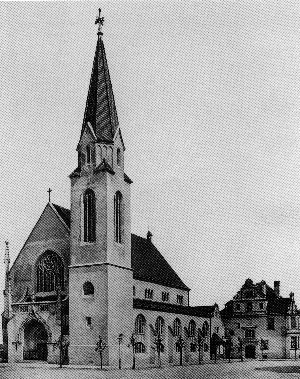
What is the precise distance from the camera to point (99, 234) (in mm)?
54219

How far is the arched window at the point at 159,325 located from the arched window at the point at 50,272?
440 inches

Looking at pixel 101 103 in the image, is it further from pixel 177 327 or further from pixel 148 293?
pixel 177 327

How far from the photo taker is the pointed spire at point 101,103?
56531 millimetres

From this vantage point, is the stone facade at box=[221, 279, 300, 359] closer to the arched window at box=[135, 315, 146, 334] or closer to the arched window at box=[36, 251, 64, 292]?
the arched window at box=[135, 315, 146, 334]

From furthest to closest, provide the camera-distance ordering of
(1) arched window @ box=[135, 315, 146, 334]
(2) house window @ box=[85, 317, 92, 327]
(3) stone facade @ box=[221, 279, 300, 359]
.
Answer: (3) stone facade @ box=[221, 279, 300, 359]
(1) arched window @ box=[135, 315, 146, 334]
(2) house window @ box=[85, 317, 92, 327]

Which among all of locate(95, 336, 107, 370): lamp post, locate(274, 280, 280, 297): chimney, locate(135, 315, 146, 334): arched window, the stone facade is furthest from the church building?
locate(274, 280, 280, 297): chimney

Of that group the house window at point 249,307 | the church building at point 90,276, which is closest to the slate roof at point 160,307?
the church building at point 90,276

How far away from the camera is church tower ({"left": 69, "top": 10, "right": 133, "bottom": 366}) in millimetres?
52219

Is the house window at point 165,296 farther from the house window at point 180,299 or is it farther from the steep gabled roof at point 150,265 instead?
the house window at point 180,299

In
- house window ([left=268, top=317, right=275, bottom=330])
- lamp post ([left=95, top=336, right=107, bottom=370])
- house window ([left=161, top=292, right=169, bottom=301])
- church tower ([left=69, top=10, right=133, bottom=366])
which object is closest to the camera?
lamp post ([left=95, top=336, right=107, bottom=370])

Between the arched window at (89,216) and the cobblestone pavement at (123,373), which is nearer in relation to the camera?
the cobblestone pavement at (123,373)

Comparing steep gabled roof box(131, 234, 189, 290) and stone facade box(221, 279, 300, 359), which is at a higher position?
steep gabled roof box(131, 234, 189, 290)

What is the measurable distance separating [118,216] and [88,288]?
7212mm

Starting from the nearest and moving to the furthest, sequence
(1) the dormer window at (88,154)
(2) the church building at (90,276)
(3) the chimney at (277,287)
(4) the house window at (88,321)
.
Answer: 1. (4) the house window at (88,321)
2. (2) the church building at (90,276)
3. (1) the dormer window at (88,154)
4. (3) the chimney at (277,287)
